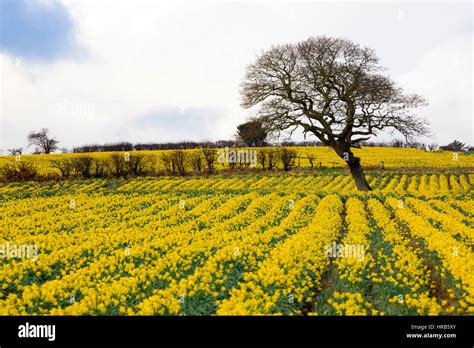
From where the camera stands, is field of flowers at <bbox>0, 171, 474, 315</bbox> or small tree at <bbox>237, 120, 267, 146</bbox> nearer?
field of flowers at <bbox>0, 171, 474, 315</bbox>

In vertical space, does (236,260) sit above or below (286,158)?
below

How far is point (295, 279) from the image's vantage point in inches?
324

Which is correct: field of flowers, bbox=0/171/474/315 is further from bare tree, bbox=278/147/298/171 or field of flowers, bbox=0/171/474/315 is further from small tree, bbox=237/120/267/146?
bare tree, bbox=278/147/298/171

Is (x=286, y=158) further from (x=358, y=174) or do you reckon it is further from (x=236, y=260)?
(x=236, y=260)

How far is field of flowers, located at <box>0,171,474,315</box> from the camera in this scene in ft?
23.9

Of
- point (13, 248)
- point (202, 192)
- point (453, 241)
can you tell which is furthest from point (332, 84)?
point (13, 248)

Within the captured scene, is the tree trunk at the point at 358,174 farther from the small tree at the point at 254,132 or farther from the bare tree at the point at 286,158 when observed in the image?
the bare tree at the point at 286,158

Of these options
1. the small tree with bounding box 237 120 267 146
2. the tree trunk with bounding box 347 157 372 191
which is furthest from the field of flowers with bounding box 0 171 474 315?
the tree trunk with bounding box 347 157 372 191

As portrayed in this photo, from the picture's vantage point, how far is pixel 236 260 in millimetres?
10219

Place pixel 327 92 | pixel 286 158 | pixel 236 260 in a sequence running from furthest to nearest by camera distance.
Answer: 1. pixel 286 158
2. pixel 327 92
3. pixel 236 260

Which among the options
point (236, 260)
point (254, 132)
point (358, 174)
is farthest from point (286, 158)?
point (236, 260)

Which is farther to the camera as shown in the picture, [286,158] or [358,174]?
[286,158]

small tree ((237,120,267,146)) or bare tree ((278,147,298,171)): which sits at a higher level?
small tree ((237,120,267,146))

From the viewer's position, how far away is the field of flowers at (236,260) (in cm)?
729
